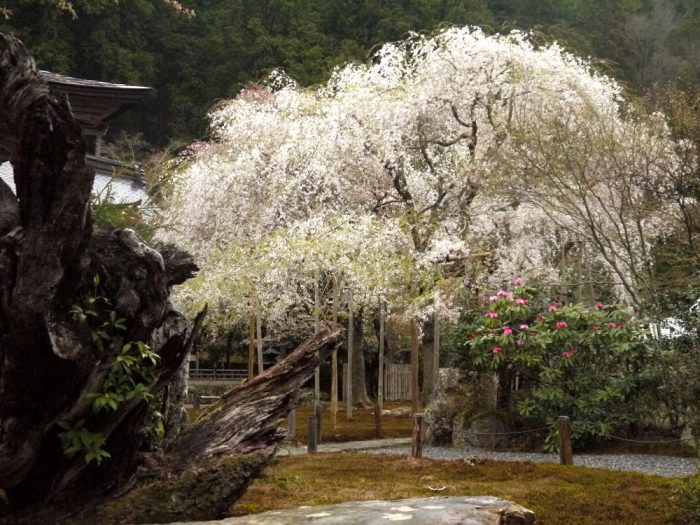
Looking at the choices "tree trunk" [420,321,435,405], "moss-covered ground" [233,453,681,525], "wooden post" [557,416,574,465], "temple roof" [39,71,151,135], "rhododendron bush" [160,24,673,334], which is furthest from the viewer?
"tree trunk" [420,321,435,405]

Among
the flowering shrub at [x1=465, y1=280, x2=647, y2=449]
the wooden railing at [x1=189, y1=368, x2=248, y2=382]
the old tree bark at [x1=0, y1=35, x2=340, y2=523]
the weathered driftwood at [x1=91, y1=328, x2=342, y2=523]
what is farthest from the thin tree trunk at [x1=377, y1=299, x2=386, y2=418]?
the wooden railing at [x1=189, y1=368, x2=248, y2=382]

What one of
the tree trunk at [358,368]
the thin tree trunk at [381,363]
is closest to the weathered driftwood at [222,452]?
the thin tree trunk at [381,363]

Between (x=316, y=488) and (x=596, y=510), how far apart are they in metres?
2.96

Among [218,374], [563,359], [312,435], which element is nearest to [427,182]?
[563,359]

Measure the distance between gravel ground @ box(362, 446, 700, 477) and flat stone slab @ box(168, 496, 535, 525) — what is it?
268 inches

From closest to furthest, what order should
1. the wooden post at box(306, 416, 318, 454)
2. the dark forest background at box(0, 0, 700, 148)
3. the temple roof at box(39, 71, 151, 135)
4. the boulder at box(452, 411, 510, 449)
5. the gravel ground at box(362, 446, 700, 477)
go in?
the gravel ground at box(362, 446, 700, 477) → the temple roof at box(39, 71, 151, 135) → the wooden post at box(306, 416, 318, 454) → the boulder at box(452, 411, 510, 449) → the dark forest background at box(0, 0, 700, 148)

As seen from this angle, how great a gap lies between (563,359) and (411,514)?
985 centimetres

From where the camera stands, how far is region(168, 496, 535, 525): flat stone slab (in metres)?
4.27

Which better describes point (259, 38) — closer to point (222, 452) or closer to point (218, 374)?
point (218, 374)

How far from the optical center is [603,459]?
12.4 metres

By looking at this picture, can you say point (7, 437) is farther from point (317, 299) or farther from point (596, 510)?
point (317, 299)

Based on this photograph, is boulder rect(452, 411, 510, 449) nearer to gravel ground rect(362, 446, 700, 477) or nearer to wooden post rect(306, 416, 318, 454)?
gravel ground rect(362, 446, 700, 477)

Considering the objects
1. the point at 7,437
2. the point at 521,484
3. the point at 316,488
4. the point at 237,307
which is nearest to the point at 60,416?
the point at 7,437

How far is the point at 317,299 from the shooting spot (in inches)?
647
